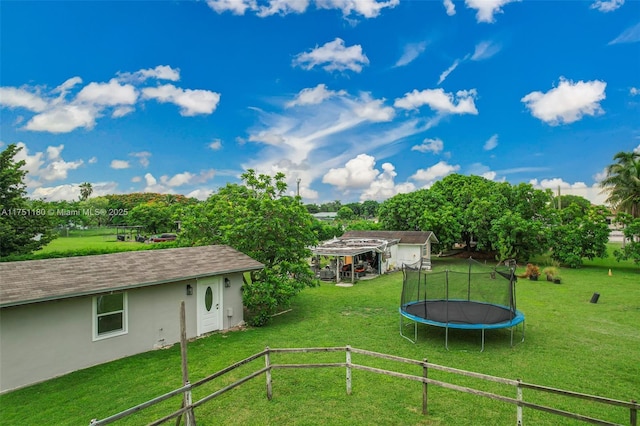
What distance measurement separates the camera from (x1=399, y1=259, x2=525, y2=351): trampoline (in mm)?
10406

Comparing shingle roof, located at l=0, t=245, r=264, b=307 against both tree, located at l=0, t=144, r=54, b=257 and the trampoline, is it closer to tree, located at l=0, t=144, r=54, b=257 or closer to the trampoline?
the trampoline

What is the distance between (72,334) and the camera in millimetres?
8477

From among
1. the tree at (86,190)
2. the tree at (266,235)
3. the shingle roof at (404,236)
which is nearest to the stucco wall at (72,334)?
the tree at (266,235)

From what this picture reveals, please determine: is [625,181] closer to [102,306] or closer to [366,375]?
[366,375]

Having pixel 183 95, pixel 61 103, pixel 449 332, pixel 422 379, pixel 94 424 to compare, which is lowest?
pixel 449 332

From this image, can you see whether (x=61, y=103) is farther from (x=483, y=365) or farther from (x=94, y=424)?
(x=483, y=365)

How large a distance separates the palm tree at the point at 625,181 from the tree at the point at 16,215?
148 feet

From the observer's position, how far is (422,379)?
6.00 metres

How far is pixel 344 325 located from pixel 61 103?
772 inches

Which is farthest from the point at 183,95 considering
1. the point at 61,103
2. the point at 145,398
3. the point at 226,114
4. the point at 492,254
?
the point at 492,254

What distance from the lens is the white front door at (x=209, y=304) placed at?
11320mm

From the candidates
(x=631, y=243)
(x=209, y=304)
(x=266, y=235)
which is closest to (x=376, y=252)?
(x=266, y=235)

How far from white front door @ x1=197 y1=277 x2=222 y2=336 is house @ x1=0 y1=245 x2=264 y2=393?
0.03m

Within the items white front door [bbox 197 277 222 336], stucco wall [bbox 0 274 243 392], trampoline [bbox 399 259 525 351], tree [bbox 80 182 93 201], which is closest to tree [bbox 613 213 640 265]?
trampoline [bbox 399 259 525 351]
